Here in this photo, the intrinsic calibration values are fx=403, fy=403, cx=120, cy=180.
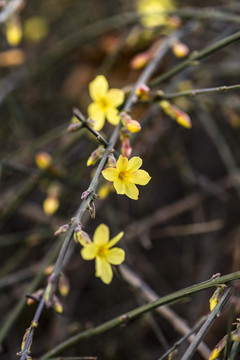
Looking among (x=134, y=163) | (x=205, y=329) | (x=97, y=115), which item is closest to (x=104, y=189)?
(x=97, y=115)

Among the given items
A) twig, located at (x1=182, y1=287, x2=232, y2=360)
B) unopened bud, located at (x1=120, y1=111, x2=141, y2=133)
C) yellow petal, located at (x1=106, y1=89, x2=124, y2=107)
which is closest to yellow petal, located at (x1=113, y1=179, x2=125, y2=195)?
unopened bud, located at (x1=120, y1=111, x2=141, y2=133)

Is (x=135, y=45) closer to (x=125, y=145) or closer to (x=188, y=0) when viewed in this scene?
(x=188, y=0)

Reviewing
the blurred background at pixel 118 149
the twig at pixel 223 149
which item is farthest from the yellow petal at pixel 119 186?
the twig at pixel 223 149

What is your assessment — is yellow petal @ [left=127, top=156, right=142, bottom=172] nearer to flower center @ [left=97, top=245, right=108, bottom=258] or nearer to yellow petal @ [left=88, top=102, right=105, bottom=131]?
flower center @ [left=97, top=245, right=108, bottom=258]

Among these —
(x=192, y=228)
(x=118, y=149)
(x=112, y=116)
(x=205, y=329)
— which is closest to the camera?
(x=205, y=329)

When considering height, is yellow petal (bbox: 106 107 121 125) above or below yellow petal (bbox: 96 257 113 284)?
above

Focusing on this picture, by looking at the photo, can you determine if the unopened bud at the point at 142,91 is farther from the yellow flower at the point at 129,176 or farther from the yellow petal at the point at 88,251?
the yellow petal at the point at 88,251

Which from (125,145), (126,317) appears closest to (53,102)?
(125,145)

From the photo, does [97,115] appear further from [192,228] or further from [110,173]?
[192,228]
